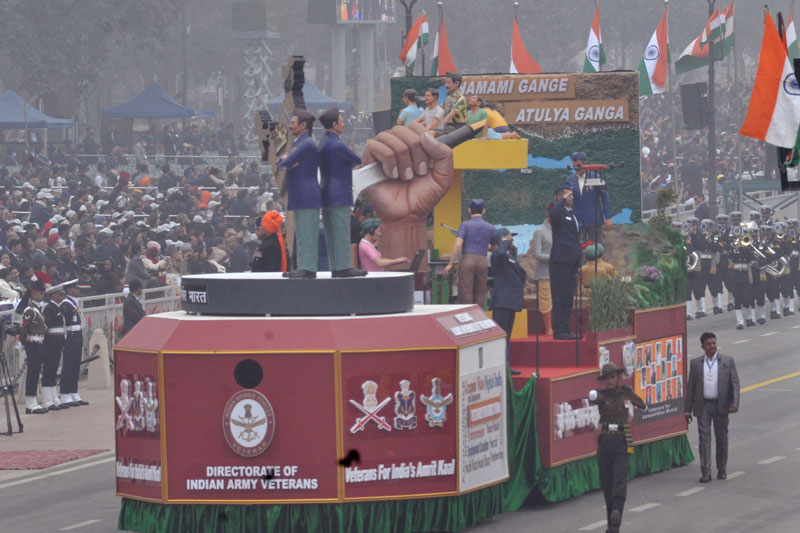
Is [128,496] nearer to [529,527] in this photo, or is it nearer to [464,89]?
[529,527]

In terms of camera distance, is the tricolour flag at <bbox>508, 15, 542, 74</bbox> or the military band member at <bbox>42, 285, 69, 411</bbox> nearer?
the military band member at <bbox>42, 285, 69, 411</bbox>

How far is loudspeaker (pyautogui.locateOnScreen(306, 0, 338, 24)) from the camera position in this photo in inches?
3285

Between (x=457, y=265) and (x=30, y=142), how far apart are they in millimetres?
37399

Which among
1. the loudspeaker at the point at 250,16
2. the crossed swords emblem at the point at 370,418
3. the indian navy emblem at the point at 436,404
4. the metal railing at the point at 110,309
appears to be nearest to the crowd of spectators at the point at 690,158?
the loudspeaker at the point at 250,16

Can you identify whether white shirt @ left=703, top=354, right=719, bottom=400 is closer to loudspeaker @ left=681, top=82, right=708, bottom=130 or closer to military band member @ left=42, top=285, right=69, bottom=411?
military band member @ left=42, top=285, right=69, bottom=411

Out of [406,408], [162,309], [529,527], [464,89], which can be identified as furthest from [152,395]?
[162,309]

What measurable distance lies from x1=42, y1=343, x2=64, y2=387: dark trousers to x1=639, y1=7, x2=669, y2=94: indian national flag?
21462 millimetres

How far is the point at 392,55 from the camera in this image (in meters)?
103

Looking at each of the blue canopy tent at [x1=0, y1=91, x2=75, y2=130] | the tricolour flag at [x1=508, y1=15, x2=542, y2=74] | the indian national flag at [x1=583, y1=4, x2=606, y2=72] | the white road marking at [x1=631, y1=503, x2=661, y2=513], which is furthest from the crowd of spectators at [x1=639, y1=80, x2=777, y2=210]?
the white road marking at [x1=631, y1=503, x2=661, y2=513]

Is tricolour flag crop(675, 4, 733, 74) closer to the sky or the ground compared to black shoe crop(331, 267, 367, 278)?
closer to the sky

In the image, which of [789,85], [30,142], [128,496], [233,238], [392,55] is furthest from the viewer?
[392,55]

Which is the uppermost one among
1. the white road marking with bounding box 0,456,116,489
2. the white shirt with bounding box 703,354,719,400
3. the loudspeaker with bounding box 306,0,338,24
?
the loudspeaker with bounding box 306,0,338,24

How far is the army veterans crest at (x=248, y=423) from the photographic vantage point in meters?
15.3

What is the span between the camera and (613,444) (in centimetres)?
1611
